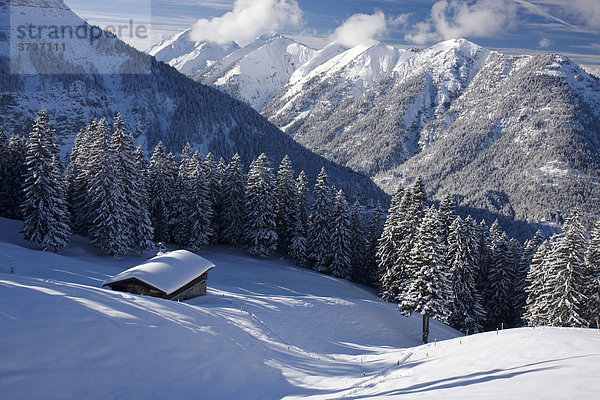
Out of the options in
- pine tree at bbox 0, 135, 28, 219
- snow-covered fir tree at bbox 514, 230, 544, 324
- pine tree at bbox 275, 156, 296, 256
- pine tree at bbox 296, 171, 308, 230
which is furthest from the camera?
pine tree at bbox 296, 171, 308, 230

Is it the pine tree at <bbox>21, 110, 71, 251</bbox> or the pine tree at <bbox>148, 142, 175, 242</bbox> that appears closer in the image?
the pine tree at <bbox>21, 110, 71, 251</bbox>

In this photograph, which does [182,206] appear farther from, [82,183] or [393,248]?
[393,248]

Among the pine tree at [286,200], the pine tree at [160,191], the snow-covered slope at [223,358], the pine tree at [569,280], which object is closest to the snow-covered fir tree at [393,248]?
the pine tree at [569,280]

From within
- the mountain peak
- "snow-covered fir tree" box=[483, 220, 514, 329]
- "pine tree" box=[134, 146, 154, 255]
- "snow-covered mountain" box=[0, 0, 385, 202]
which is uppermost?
the mountain peak

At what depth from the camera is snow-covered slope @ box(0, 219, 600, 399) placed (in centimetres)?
901

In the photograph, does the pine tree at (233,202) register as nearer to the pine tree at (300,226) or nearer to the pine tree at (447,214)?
the pine tree at (300,226)

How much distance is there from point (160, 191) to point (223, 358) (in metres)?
34.3

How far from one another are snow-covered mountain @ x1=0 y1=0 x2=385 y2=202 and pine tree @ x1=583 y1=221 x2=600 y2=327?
113729 mm

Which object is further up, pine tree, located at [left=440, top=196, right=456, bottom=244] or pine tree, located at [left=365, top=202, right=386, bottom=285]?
pine tree, located at [left=440, top=196, right=456, bottom=244]

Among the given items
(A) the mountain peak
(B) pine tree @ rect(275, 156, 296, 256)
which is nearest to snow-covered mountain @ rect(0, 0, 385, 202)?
(A) the mountain peak

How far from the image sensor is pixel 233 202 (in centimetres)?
4681

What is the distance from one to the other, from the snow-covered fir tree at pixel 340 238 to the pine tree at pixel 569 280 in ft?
70.3

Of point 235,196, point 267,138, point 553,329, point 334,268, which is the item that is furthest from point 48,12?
point 553,329

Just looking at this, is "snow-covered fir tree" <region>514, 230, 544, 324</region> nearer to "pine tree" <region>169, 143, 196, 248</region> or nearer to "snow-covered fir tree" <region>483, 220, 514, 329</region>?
"snow-covered fir tree" <region>483, 220, 514, 329</region>
